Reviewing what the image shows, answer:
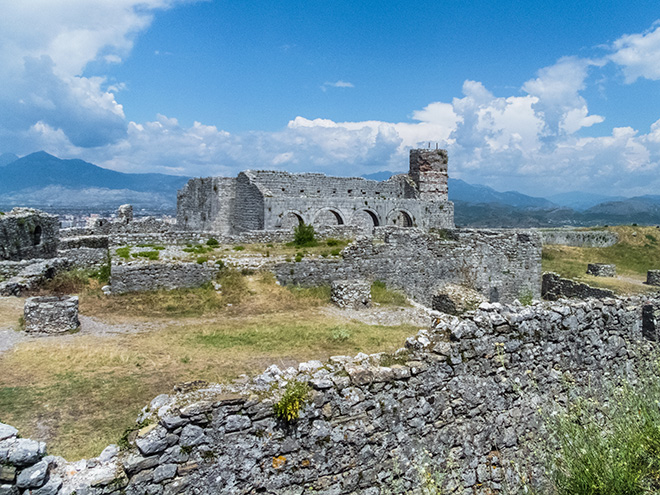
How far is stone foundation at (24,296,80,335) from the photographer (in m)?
10.9

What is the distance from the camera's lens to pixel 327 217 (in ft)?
107

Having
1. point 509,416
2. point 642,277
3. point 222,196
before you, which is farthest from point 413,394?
point 642,277

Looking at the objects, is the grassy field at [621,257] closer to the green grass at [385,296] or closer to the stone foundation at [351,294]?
the green grass at [385,296]

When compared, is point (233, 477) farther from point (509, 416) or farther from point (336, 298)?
point (336, 298)

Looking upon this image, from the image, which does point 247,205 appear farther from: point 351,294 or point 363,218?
point 351,294

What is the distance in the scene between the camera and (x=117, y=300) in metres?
13.8

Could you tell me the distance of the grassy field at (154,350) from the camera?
6.61m

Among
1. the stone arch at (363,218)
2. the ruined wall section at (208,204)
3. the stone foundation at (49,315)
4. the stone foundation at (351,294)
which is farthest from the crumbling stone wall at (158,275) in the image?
the stone arch at (363,218)

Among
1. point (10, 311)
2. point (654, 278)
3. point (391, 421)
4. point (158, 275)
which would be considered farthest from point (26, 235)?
point (654, 278)

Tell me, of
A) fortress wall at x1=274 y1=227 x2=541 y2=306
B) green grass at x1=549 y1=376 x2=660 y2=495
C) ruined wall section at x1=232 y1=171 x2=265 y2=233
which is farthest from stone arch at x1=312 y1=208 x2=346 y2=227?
green grass at x1=549 y1=376 x2=660 y2=495

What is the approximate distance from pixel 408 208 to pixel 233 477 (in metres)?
30.1

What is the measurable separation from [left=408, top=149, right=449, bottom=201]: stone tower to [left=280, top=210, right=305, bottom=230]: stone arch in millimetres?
14354

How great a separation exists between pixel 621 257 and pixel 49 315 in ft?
131

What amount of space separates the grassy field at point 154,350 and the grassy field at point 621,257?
20.0m
